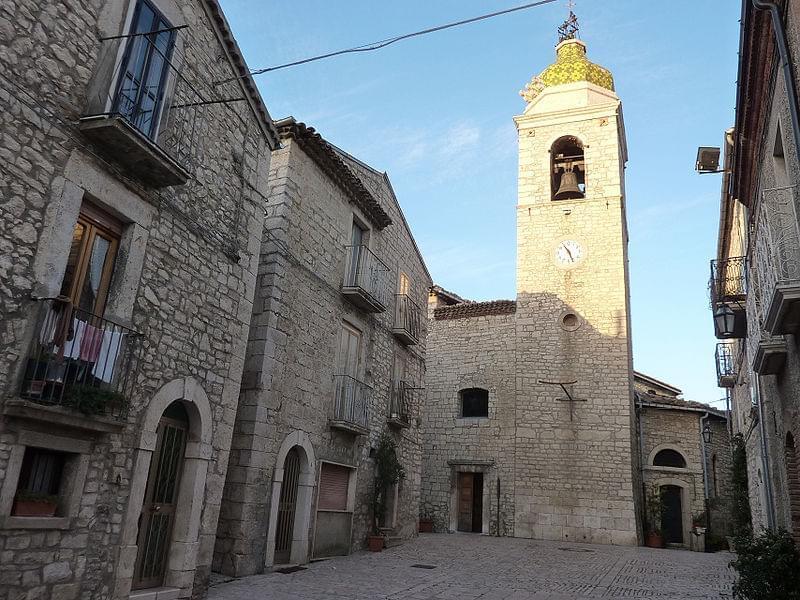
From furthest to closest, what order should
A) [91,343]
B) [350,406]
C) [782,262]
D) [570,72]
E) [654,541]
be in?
[570,72], [654,541], [350,406], [782,262], [91,343]

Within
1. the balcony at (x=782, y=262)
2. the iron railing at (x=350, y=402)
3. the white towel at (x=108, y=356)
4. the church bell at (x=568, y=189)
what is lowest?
the white towel at (x=108, y=356)

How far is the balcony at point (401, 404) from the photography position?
552 inches

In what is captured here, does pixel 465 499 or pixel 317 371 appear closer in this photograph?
pixel 317 371

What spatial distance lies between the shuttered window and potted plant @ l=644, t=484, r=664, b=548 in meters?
10.4

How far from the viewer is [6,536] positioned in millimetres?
4906

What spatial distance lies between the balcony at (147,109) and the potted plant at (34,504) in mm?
3178

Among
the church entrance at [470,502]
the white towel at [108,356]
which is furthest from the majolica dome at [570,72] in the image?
the white towel at [108,356]

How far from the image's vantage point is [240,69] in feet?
27.4

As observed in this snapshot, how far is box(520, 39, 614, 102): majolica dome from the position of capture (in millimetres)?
22266

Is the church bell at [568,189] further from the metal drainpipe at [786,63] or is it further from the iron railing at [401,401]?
the metal drainpipe at [786,63]

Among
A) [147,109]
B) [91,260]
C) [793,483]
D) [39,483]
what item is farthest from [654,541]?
[147,109]

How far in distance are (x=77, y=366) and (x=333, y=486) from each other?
6.87 meters

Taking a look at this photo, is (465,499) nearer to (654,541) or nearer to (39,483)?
(654,541)

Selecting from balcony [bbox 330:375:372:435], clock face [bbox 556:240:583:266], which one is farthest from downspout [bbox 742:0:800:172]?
clock face [bbox 556:240:583:266]
